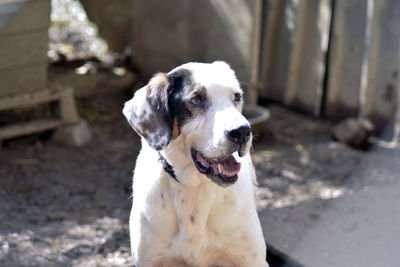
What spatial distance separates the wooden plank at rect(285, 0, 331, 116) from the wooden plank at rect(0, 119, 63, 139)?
8.39 ft

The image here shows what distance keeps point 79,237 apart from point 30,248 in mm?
378

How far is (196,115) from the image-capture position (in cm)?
298

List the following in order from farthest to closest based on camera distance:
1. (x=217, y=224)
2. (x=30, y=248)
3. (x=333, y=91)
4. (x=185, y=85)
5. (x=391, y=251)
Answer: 1. (x=333, y=91)
2. (x=30, y=248)
3. (x=391, y=251)
4. (x=217, y=224)
5. (x=185, y=85)

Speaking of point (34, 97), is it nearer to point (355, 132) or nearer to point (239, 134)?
point (355, 132)

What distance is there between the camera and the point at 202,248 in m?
3.27

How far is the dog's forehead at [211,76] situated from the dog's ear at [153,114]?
142mm

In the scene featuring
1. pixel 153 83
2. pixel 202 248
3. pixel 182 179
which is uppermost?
pixel 153 83

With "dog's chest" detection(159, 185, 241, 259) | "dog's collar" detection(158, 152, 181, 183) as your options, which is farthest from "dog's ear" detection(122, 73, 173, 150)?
"dog's chest" detection(159, 185, 241, 259)

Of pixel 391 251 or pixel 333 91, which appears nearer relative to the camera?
pixel 391 251

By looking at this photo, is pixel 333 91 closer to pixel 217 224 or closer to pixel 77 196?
pixel 77 196

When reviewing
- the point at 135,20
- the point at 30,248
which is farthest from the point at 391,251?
the point at 135,20

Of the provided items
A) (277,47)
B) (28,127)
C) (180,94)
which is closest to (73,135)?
(28,127)

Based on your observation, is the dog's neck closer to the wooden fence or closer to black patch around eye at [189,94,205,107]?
black patch around eye at [189,94,205,107]

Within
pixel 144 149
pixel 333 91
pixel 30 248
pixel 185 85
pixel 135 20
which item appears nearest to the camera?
pixel 185 85
